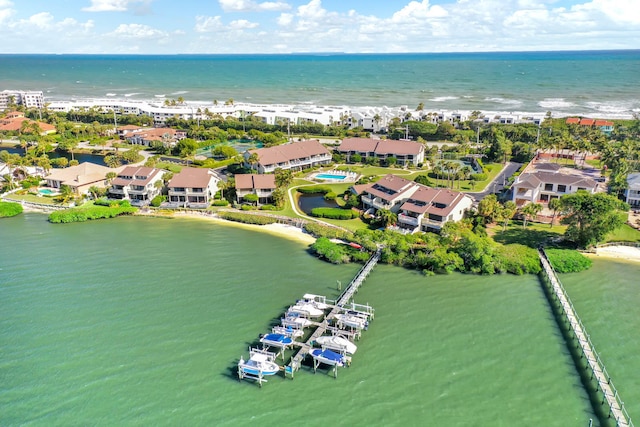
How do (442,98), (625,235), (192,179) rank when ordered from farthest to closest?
(442,98)
(192,179)
(625,235)

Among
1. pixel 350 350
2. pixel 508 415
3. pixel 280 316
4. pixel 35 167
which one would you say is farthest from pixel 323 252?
pixel 35 167

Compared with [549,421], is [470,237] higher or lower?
higher

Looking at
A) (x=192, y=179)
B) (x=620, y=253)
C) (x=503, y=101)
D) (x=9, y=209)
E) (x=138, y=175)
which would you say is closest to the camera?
(x=620, y=253)

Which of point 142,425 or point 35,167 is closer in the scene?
point 142,425

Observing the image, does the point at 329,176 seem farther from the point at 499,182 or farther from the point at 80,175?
the point at 80,175

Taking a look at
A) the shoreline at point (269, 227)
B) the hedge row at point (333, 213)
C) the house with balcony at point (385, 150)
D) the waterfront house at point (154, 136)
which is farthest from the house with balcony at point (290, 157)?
the waterfront house at point (154, 136)

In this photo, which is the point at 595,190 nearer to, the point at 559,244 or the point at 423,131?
the point at 559,244

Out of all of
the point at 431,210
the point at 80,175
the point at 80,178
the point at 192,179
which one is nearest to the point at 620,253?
the point at 431,210
